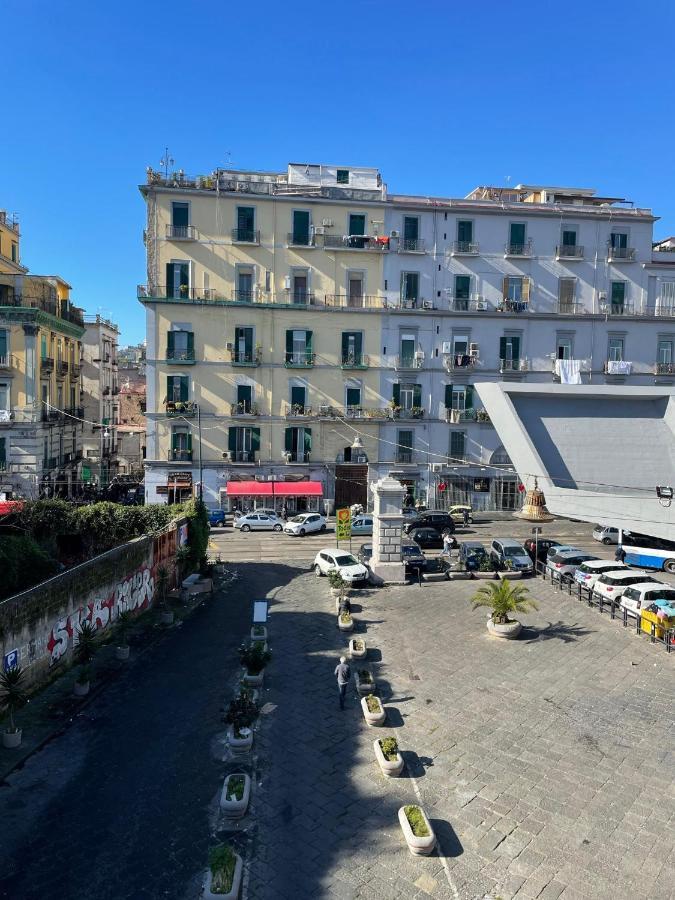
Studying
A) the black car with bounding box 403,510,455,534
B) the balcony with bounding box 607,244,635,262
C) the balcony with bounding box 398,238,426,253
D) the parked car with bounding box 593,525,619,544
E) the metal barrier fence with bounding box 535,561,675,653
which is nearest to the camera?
the metal barrier fence with bounding box 535,561,675,653

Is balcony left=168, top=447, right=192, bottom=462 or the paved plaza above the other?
balcony left=168, top=447, right=192, bottom=462

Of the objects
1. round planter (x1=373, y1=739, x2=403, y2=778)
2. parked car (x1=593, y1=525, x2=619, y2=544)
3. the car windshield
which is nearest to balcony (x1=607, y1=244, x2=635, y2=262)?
parked car (x1=593, y1=525, x2=619, y2=544)

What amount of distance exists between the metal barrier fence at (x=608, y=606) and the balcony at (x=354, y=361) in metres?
20.6

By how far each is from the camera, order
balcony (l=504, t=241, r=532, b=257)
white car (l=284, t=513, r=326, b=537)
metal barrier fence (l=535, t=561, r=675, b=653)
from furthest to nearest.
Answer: balcony (l=504, t=241, r=532, b=257)
white car (l=284, t=513, r=326, b=537)
metal barrier fence (l=535, t=561, r=675, b=653)

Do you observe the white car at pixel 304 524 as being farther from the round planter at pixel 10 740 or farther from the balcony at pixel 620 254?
the balcony at pixel 620 254

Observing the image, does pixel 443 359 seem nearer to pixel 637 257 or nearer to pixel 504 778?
pixel 637 257

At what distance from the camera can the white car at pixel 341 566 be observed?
27.3 m

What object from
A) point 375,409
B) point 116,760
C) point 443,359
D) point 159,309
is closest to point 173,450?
point 159,309

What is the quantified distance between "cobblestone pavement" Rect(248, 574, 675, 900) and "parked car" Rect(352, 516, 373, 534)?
16660mm

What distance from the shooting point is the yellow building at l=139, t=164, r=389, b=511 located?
4447cm

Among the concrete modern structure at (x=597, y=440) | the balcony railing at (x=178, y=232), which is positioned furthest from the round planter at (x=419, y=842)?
the balcony railing at (x=178, y=232)

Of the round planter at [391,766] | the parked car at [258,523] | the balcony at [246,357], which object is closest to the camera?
the round planter at [391,766]

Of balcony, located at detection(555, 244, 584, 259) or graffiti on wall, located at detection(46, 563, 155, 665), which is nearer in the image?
graffiti on wall, located at detection(46, 563, 155, 665)

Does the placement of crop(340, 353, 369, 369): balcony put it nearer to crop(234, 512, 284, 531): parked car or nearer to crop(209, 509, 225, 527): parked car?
crop(234, 512, 284, 531): parked car
